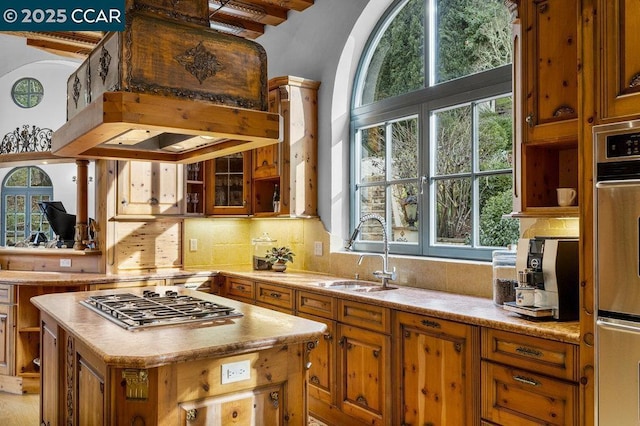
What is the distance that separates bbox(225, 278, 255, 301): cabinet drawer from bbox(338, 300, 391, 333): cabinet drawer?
122cm

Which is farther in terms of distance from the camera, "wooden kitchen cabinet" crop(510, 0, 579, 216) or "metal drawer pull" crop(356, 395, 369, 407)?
"metal drawer pull" crop(356, 395, 369, 407)

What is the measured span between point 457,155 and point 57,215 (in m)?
3.92

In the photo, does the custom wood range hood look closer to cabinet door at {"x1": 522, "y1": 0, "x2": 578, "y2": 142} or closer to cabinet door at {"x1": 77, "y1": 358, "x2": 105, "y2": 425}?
cabinet door at {"x1": 77, "y1": 358, "x2": 105, "y2": 425}

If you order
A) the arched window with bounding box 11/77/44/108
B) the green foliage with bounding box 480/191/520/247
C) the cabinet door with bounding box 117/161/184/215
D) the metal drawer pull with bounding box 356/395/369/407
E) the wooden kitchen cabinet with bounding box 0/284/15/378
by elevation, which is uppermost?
the arched window with bounding box 11/77/44/108

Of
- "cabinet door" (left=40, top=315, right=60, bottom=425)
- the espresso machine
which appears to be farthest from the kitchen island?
the espresso machine

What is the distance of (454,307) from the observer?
283cm

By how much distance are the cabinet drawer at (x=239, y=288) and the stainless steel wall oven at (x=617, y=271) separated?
2.93 metres

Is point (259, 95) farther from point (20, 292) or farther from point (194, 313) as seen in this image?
point (20, 292)

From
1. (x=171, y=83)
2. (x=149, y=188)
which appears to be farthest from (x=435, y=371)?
(x=149, y=188)

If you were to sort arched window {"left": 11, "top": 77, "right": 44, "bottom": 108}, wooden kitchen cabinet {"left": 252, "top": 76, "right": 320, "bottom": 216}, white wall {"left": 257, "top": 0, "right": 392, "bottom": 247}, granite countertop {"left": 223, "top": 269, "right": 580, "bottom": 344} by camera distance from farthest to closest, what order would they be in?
arched window {"left": 11, "top": 77, "right": 44, "bottom": 108}, wooden kitchen cabinet {"left": 252, "top": 76, "right": 320, "bottom": 216}, white wall {"left": 257, "top": 0, "right": 392, "bottom": 247}, granite countertop {"left": 223, "top": 269, "right": 580, "bottom": 344}

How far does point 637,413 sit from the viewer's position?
192 cm

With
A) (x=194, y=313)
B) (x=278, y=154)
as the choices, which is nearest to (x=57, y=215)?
(x=278, y=154)

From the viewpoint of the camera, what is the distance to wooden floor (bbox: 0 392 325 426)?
12.2ft

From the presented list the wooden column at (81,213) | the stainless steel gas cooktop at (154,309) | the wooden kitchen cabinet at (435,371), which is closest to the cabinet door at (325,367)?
the wooden kitchen cabinet at (435,371)
